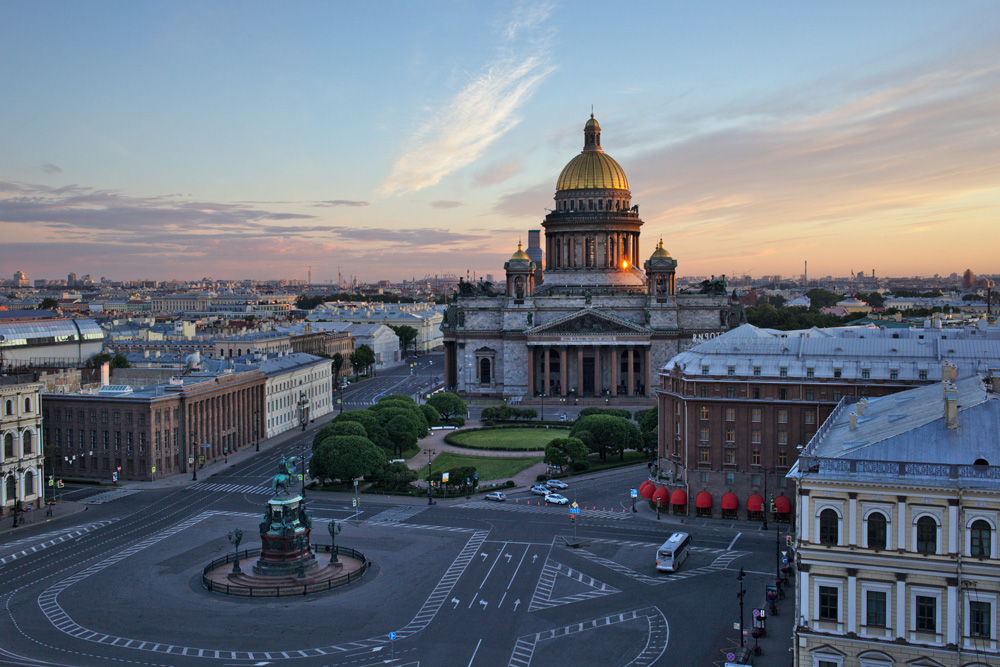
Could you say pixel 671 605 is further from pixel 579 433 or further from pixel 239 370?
pixel 239 370

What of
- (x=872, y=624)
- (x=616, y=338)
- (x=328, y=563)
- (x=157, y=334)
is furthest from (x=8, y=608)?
(x=157, y=334)

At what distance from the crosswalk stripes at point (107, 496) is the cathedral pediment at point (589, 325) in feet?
251

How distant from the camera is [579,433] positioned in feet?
322

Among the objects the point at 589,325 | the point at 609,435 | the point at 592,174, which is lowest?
the point at 609,435

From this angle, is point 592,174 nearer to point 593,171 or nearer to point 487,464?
point 593,171

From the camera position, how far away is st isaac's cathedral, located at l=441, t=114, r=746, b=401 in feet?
489

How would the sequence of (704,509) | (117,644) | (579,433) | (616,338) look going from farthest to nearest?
1. (616,338)
2. (579,433)
3. (704,509)
4. (117,644)

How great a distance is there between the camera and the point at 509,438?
371ft

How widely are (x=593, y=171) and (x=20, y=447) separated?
11384 centimetres

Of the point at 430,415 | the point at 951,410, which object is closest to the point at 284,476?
the point at 951,410

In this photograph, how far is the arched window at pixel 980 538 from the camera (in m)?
39.4

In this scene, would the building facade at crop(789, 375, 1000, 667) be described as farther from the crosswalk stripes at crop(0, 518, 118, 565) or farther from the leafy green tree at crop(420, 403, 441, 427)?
the leafy green tree at crop(420, 403, 441, 427)

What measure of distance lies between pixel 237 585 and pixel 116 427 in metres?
41.5

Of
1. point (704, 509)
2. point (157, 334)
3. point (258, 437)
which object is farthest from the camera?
point (157, 334)
